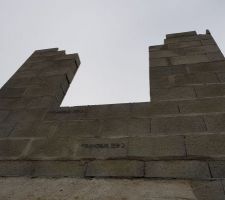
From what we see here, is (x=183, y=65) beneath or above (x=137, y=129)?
above

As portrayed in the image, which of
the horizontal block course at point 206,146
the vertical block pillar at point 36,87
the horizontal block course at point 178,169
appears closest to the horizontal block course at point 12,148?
the vertical block pillar at point 36,87

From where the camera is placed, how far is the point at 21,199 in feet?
7.45

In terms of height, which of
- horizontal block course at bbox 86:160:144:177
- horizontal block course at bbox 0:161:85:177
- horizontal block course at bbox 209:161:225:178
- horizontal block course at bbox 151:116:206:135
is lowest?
horizontal block course at bbox 0:161:85:177

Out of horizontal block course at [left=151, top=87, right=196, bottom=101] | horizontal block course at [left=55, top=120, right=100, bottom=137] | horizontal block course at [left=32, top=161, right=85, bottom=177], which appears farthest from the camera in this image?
horizontal block course at [left=151, top=87, right=196, bottom=101]

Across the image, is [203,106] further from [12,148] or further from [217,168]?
[12,148]

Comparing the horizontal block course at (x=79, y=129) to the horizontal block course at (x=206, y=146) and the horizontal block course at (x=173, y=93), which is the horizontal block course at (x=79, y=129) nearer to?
the horizontal block course at (x=173, y=93)

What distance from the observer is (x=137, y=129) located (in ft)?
9.39

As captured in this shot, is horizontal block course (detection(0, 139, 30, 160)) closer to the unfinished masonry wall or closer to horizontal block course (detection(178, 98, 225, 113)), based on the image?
the unfinished masonry wall

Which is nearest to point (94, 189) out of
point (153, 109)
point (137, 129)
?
point (137, 129)

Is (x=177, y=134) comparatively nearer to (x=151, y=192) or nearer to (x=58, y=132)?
(x=151, y=192)

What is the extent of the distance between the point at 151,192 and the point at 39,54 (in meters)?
3.36

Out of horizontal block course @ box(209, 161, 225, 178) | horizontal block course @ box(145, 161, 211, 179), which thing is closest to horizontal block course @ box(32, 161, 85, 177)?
horizontal block course @ box(145, 161, 211, 179)

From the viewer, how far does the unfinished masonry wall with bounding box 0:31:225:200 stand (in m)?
2.42

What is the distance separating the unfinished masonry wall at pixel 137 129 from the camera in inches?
95.3
